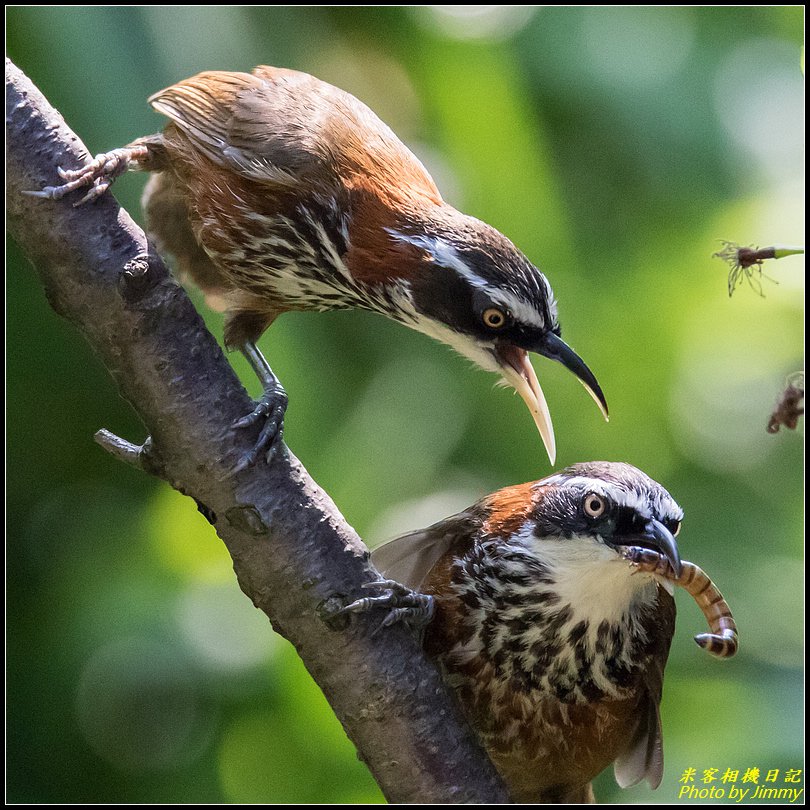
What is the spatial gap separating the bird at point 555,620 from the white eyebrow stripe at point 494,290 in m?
0.37

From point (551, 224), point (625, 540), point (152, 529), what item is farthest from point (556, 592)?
point (551, 224)

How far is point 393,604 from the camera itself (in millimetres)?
2016

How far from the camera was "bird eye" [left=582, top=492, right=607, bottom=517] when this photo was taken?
84.9 inches

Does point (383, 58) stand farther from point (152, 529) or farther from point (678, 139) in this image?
point (152, 529)

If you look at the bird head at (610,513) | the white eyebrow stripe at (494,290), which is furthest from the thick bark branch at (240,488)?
the white eyebrow stripe at (494,290)

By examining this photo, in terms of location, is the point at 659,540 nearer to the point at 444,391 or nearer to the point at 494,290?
the point at 494,290

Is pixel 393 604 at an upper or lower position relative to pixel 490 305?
lower

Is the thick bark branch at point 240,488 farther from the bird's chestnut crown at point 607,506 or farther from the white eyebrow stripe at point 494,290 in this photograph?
the white eyebrow stripe at point 494,290

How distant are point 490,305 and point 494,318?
0.12ft

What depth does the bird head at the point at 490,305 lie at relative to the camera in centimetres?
219

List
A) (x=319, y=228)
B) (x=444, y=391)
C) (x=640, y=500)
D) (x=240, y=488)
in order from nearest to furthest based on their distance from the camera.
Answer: (x=240, y=488) → (x=640, y=500) → (x=319, y=228) → (x=444, y=391)

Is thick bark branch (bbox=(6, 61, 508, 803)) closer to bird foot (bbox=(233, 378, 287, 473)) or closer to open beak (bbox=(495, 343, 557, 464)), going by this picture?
bird foot (bbox=(233, 378, 287, 473))

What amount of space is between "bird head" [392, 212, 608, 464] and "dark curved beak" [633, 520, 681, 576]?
9.7 inches

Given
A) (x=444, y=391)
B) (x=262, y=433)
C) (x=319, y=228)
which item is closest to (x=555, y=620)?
(x=262, y=433)
